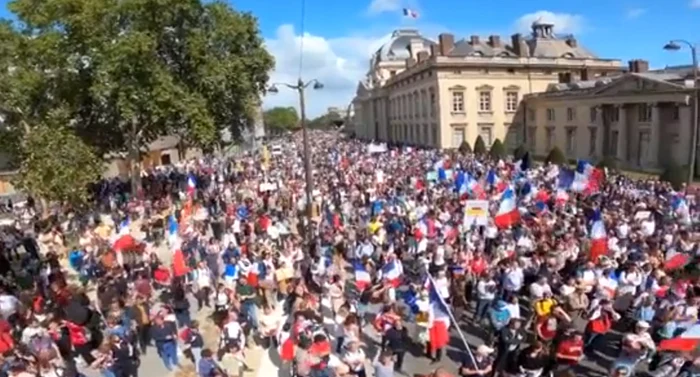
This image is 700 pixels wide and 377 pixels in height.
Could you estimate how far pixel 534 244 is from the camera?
16562 millimetres

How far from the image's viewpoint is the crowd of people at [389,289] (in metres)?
10.2

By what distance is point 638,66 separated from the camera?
193 ft

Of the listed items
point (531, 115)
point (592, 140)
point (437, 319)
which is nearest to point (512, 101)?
point (531, 115)

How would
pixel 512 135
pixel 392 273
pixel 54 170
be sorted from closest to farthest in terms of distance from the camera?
pixel 392 273 → pixel 54 170 → pixel 512 135

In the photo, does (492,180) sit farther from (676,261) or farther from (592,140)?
(592,140)

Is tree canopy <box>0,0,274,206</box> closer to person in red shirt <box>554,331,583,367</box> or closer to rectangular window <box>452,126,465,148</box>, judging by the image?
person in red shirt <box>554,331,583,367</box>

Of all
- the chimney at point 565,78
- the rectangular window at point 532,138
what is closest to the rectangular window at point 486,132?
the rectangular window at point 532,138

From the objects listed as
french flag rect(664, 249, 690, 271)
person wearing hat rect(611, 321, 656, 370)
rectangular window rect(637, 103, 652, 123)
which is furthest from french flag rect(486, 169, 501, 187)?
rectangular window rect(637, 103, 652, 123)

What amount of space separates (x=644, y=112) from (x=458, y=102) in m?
23.0

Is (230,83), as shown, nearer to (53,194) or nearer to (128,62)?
(128,62)

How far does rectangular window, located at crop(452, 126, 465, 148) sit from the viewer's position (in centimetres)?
6916

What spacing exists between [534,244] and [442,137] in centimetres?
5313

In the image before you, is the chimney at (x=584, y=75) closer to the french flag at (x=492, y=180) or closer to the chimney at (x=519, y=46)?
the chimney at (x=519, y=46)

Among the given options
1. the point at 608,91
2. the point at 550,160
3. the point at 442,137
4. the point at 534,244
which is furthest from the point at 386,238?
the point at 442,137
